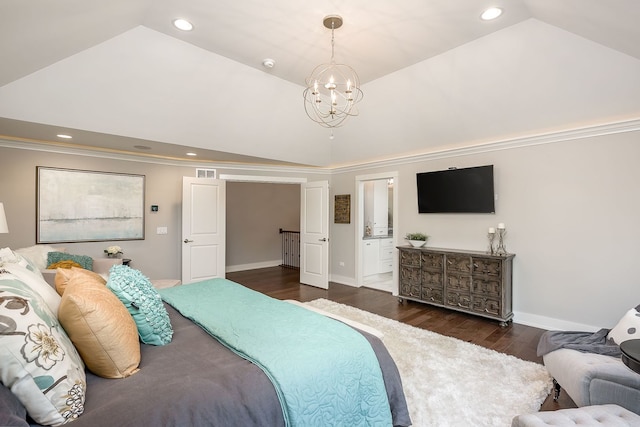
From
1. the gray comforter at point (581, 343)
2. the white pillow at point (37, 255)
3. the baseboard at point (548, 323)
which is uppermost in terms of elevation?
the white pillow at point (37, 255)

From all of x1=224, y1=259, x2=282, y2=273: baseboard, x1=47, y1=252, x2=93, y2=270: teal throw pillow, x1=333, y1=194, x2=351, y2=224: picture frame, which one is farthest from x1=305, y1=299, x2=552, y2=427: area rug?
x1=224, y1=259, x2=282, y2=273: baseboard

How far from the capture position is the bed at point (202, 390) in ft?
3.82

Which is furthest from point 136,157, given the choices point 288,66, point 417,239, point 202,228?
point 417,239

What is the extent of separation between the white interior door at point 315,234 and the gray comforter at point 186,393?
14.9ft

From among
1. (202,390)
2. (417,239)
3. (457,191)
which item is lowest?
(202,390)

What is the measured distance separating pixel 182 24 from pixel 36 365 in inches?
124

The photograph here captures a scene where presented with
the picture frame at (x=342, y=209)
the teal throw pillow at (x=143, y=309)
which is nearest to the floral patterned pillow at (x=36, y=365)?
the teal throw pillow at (x=143, y=309)

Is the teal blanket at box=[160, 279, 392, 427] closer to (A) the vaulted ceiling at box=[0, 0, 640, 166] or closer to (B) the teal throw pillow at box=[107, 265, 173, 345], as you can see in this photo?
(B) the teal throw pillow at box=[107, 265, 173, 345]

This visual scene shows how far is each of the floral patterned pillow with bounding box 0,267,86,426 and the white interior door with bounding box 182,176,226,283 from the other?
14.2ft

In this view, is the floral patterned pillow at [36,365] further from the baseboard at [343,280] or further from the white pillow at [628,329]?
the baseboard at [343,280]

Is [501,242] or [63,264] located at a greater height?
[501,242]

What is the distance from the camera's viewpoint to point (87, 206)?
483 centimetres

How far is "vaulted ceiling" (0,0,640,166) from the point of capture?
266 centimetres

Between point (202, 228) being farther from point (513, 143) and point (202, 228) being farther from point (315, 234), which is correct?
point (513, 143)
